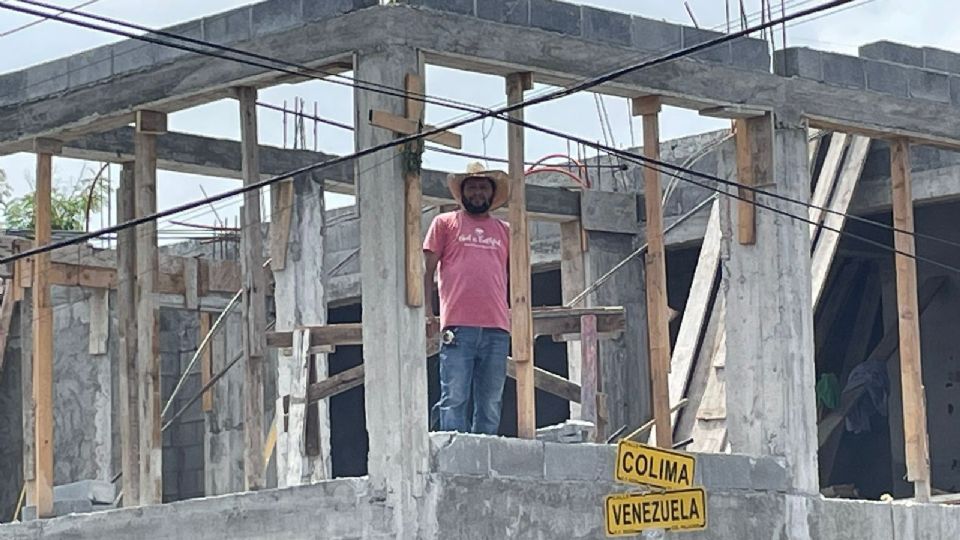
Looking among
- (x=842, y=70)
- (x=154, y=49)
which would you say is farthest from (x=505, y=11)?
(x=842, y=70)

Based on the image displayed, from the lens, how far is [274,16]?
38.9 ft

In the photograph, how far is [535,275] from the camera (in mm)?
21266

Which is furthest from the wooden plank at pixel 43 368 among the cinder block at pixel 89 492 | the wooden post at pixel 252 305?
the wooden post at pixel 252 305

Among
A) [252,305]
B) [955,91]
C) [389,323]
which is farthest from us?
[955,91]

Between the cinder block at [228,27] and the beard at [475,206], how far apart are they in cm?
171

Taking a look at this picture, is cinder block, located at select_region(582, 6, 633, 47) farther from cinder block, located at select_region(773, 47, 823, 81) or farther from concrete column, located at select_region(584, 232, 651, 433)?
concrete column, located at select_region(584, 232, 651, 433)

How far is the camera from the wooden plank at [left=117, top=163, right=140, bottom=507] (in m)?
12.9

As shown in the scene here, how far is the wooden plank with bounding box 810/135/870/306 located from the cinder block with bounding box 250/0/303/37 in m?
6.25

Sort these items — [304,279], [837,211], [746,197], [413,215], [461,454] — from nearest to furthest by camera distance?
[461,454] → [413,215] → [746,197] → [304,279] → [837,211]

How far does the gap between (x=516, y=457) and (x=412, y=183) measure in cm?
167

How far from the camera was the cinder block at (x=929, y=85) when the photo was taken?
14.3 m

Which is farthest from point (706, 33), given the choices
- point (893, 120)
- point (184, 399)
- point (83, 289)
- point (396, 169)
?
point (184, 399)

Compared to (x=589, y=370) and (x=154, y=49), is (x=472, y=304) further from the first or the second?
(x=154, y=49)

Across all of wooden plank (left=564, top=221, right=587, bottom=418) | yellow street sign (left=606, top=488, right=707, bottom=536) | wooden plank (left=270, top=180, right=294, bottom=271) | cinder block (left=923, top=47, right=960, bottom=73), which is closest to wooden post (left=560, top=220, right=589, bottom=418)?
wooden plank (left=564, top=221, right=587, bottom=418)
